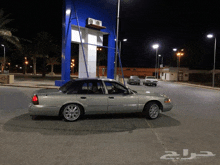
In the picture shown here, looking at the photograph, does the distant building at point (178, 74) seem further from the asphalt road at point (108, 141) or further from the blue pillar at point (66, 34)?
the asphalt road at point (108, 141)

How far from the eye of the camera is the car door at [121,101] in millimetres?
7707

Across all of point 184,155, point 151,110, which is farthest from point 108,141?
point 151,110

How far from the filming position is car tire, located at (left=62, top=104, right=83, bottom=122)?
7.40 metres

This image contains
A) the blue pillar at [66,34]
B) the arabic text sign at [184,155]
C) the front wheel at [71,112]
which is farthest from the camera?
the blue pillar at [66,34]

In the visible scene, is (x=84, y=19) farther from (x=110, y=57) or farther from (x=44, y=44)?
(x=44, y=44)

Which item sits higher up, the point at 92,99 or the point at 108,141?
the point at 92,99

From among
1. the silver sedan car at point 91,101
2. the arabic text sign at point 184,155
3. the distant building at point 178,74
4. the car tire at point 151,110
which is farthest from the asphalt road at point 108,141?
the distant building at point 178,74

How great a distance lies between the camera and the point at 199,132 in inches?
259

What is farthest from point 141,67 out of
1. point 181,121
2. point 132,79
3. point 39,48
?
point 181,121

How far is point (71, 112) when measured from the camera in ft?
24.5

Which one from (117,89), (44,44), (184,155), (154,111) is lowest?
(184,155)

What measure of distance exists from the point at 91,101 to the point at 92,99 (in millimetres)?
74

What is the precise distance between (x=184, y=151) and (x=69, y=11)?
61.4 ft

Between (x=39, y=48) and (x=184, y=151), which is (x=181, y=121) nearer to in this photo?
(x=184, y=151)
